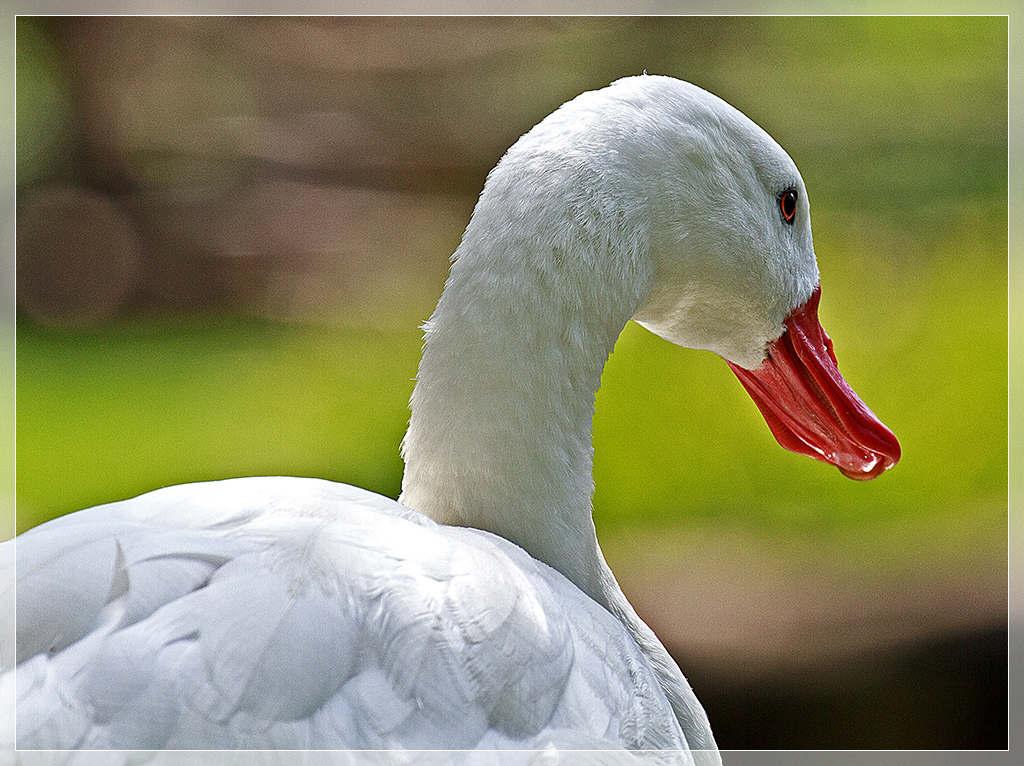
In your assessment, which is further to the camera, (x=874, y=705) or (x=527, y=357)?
(x=874, y=705)

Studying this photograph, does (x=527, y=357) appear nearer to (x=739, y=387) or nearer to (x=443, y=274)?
(x=739, y=387)

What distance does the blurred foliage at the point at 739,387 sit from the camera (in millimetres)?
3895

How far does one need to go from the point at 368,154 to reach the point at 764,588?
285 cm

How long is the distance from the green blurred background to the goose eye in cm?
205

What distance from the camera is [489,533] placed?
1091 mm

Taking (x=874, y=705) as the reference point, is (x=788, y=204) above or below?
above

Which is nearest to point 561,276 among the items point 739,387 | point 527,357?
point 527,357

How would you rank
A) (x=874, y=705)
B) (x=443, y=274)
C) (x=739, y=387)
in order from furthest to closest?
(x=443, y=274) → (x=739, y=387) → (x=874, y=705)

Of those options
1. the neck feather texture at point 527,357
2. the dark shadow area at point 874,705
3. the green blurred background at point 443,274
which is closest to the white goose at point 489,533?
the neck feather texture at point 527,357

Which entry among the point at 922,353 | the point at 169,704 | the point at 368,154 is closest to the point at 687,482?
→ the point at 922,353

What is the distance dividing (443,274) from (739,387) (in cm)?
153

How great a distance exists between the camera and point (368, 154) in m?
5.17

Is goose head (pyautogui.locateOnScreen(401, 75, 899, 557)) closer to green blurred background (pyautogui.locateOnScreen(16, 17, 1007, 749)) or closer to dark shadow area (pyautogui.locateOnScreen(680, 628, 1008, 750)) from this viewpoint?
dark shadow area (pyautogui.locateOnScreen(680, 628, 1008, 750))

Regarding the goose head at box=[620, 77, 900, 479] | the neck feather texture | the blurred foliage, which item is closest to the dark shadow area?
the blurred foliage
